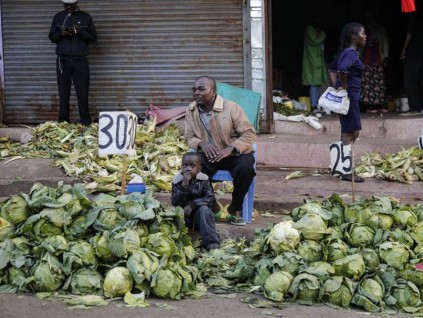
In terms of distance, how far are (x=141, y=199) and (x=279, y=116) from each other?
5.90m

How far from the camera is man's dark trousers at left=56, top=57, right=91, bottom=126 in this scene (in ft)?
36.6

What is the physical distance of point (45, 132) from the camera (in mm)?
10906

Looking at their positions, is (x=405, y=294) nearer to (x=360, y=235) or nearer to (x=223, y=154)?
(x=360, y=235)

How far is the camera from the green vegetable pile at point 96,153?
8969 millimetres

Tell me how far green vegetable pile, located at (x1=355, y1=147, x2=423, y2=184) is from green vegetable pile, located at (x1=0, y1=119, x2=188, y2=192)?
2122 mm

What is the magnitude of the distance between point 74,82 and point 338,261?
6428 millimetres

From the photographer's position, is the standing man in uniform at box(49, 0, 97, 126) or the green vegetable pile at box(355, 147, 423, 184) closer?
the green vegetable pile at box(355, 147, 423, 184)

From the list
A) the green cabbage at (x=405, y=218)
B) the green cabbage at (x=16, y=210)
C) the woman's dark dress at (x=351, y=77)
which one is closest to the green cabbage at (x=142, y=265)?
the green cabbage at (x=16, y=210)

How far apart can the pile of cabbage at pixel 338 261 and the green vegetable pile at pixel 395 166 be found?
3.02m

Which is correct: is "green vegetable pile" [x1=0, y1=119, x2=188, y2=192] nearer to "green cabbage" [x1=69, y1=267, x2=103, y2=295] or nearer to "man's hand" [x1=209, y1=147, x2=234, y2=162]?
"man's hand" [x1=209, y1=147, x2=234, y2=162]

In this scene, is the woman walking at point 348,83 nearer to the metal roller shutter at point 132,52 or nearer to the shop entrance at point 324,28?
the metal roller shutter at point 132,52

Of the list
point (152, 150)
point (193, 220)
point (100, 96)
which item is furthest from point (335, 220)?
point (100, 96)

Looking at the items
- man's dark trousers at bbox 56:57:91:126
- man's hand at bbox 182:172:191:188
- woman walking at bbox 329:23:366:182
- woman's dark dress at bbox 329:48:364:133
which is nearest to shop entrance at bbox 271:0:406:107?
man's dark trousers at bbox 56:57:91:126

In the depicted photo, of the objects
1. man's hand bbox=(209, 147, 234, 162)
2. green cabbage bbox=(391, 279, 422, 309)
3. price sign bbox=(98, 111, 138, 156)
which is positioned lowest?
green cabbage bbox=(391, 279, 422, 309)
